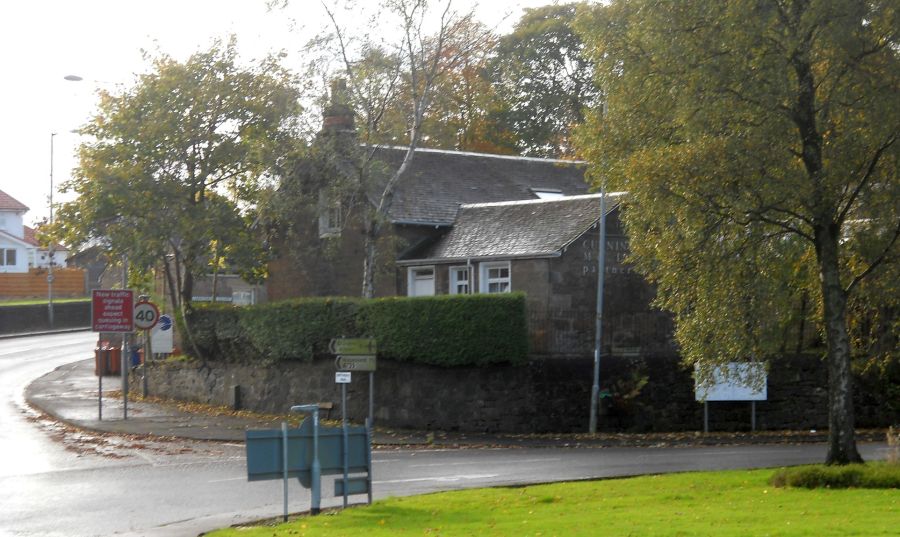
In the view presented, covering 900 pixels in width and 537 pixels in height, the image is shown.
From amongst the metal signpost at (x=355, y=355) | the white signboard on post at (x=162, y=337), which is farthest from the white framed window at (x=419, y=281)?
the metal signpost at (x=355, y=355)

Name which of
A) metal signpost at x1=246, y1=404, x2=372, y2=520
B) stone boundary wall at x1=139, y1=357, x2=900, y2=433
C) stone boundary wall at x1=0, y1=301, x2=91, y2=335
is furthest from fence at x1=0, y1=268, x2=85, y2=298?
metal signpost at x1=246, y1=404, x2=372, y2=520

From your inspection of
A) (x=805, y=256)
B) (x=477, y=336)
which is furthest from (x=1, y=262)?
(x=805, y=256)

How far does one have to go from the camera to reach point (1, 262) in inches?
3388

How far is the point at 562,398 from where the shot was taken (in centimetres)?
3058

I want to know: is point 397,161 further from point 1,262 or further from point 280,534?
point 1,262

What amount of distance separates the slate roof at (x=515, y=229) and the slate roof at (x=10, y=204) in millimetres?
59867

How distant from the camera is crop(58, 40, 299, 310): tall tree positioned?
34.9 meters

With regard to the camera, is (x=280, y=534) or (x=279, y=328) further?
(x=279, y=328)

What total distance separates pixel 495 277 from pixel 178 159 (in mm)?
9953

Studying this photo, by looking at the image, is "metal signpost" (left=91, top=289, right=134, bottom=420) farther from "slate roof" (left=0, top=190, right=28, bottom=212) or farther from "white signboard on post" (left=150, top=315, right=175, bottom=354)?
"slate roof" (left=0, top=190, right=28, bottom=212)

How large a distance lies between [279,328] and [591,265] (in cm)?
888

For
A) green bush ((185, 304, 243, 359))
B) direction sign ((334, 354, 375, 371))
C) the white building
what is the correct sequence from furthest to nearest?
1. the white building
2. green bush ((185, 304, 243, 359))
3. direction sign ((334, 354, 375, 371))

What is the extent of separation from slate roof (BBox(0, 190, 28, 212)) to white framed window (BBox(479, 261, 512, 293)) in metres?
63.5

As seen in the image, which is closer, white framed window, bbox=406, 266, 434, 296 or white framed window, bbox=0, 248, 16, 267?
white framed window, bbox=406, 266, 434, 296
